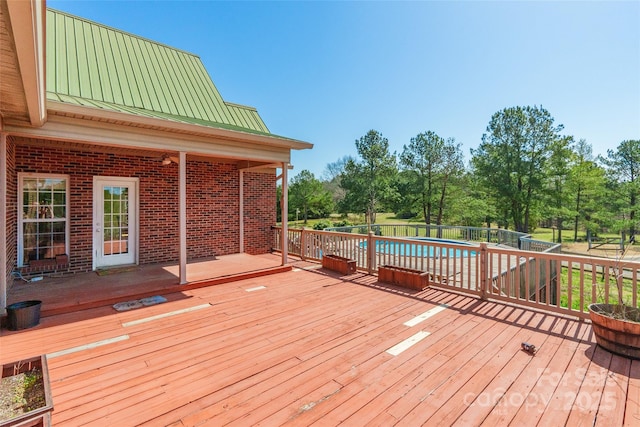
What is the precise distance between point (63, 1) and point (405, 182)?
2506cm

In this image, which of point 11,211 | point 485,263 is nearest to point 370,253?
point 485,263

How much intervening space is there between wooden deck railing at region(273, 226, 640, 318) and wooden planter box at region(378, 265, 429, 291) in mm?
346

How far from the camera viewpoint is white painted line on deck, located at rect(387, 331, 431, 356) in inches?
125

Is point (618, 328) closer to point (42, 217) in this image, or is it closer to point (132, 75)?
point (42, 217)

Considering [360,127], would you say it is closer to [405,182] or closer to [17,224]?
[405,182]

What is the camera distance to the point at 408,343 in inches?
133

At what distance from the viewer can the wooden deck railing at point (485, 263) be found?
12.7ft

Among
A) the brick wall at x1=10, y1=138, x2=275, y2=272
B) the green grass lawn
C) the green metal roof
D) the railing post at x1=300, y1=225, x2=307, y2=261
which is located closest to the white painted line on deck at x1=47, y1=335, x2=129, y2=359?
the brick wall at x1=10, y1=138, x2=275, y2=272

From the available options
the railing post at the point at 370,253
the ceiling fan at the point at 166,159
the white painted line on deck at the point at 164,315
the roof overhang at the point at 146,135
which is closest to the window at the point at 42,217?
the ceiling fan at the point at 166,159

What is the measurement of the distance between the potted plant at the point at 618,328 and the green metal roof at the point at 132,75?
650cm

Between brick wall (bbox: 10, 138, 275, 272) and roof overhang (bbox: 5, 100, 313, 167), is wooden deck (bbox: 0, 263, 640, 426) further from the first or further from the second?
brick wall (bbox: 10, 138, 275, 272)

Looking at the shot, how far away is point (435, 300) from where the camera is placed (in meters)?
4.92

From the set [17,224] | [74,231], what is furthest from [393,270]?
[17,224]

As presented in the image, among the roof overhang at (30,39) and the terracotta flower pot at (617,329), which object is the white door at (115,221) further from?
the terracotta flower pot at (617,329)
